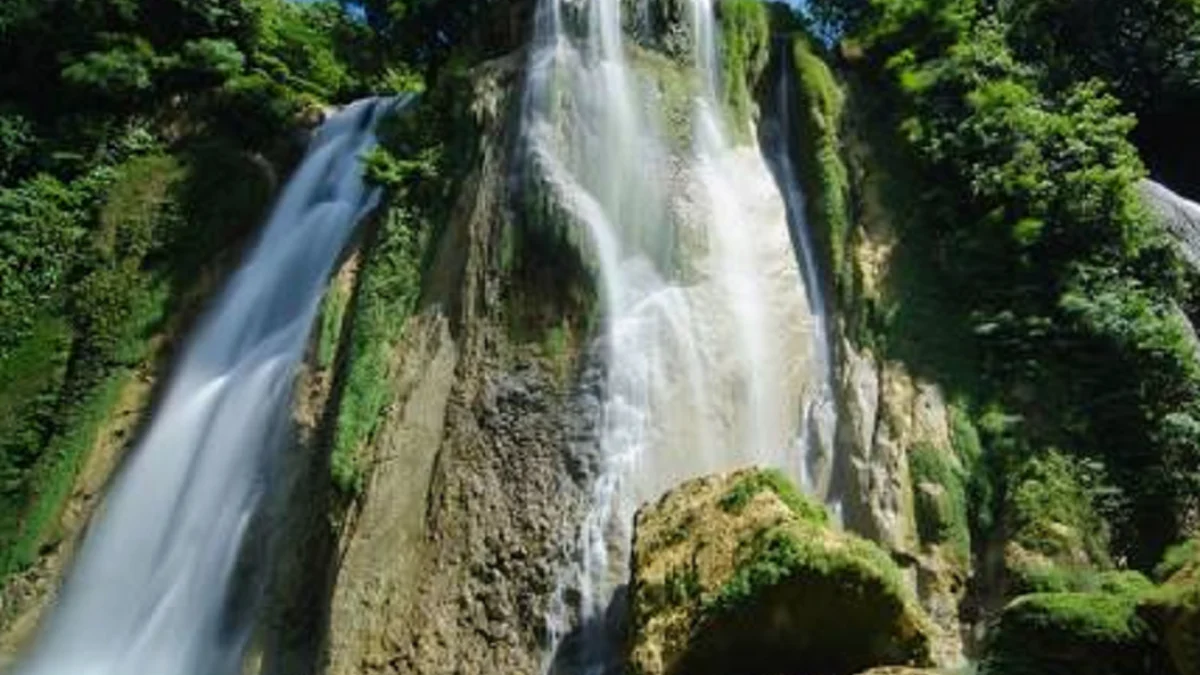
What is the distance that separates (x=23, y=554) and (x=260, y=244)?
577cm

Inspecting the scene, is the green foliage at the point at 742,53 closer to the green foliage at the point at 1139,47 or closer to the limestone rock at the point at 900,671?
the green foliage at the point at 1139,47

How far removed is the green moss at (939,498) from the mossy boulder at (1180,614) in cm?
467

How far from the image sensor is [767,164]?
17688 millimetres

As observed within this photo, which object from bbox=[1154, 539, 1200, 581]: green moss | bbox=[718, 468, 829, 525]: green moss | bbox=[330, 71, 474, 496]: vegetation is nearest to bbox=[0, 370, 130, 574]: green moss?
bbox=[330, 71, 474, 496]: vegetation

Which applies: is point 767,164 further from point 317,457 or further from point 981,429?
point 317,457

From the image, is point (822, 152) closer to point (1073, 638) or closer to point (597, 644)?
point (597, 644)

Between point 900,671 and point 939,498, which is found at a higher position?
point 939,498

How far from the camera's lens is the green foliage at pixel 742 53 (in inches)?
694

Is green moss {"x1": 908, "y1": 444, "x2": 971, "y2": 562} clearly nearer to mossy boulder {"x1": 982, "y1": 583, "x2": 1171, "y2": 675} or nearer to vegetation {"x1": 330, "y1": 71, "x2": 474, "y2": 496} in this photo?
mossy boulder {"x1": 982, "y1": 583, "x2": 1171, "y2": 675}

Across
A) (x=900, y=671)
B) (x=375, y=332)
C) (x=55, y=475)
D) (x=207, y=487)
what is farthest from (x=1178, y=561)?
(x=55, y=475)

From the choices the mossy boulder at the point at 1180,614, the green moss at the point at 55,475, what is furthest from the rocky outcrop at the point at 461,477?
the mossy boulder at the point at 1180,614

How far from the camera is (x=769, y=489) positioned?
11867mm

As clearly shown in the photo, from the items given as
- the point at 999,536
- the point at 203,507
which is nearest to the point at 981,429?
the point at 999,536

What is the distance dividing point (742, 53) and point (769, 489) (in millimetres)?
7977
